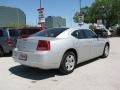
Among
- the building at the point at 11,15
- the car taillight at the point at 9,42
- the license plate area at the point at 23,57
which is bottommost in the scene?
the license plate area at the point at 23,57

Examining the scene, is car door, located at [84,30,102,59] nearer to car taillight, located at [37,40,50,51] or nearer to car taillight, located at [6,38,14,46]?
car taillight, located at [37,40,50,51]

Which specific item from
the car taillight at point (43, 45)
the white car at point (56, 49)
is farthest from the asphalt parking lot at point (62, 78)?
the car taillight at point (43, 45)

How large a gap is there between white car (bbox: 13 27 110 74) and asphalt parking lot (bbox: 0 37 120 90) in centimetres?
39

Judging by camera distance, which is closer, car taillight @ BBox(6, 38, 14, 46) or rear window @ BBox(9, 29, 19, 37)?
car taillight @ BBox(6, 38, 14, 46)

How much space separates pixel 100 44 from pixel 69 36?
2568mm

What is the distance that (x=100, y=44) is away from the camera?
400 inches

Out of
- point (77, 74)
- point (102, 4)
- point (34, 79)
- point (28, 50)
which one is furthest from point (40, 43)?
point (102, 4)

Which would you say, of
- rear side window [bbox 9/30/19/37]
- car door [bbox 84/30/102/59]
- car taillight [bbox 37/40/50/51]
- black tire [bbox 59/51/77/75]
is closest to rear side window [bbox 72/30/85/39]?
car door [bbox 84/30/102/59]

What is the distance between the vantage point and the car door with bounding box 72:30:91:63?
27.3 feet

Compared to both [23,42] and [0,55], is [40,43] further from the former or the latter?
[0,55]

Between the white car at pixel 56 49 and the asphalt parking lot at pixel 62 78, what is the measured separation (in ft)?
1.28

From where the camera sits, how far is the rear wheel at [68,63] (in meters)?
7.58

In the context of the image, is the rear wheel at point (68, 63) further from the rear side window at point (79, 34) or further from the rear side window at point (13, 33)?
the rear side window at point (13, 33)

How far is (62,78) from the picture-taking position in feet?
23.8
